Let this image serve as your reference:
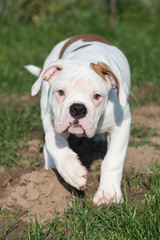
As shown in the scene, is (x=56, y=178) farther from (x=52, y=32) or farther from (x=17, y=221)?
(x=52, y=32)

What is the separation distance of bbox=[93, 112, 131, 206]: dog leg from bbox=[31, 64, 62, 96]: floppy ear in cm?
74

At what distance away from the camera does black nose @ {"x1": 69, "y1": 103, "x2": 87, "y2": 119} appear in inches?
124

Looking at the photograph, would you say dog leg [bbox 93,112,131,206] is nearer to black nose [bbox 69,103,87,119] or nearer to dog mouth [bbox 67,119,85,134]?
dog mouth [bbox 67,119,85,134]

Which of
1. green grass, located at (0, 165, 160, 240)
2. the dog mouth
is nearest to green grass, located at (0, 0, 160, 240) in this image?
green grass, located at (0, 165, 160, 240)

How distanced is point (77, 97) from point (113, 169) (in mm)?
793

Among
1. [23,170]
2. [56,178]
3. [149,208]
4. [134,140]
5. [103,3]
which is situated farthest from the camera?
[103,3]

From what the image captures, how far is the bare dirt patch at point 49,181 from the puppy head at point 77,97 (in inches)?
23.8

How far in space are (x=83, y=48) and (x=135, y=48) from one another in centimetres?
419

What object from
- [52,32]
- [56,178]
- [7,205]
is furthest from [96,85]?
[52,32]

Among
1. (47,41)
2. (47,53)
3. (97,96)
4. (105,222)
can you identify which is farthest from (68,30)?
(105,222)

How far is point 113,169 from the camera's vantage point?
3.65m

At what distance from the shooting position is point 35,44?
8.44 metres

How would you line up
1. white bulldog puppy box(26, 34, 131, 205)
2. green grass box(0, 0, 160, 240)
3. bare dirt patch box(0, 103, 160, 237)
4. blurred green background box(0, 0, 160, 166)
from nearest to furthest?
green grass box(0, 0, 160, 240) < white bulldog puppy box(26, 34, 131, 205) < bare dirt patch box(0, 103, 160, 237) < blurred green background box(0, 0, 160, 166)

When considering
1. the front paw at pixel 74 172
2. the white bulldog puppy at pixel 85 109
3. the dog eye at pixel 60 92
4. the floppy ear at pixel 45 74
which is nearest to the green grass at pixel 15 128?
the white bulldog puppy at pixel 85 109
